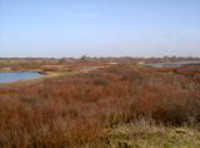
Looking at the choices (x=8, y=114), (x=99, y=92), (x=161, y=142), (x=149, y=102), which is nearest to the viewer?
(x=161, y=142)

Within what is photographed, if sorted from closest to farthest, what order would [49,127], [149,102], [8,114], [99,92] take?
[49,127] < [8,114] < [149,102] < [99,92]

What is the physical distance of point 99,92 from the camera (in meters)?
10.6

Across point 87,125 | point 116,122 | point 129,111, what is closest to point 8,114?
point 87,125

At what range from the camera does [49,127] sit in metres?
4.80

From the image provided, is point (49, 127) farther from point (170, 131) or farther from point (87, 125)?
point (170, 131)

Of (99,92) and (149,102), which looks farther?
(99,92)

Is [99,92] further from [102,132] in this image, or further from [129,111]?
[102,132]

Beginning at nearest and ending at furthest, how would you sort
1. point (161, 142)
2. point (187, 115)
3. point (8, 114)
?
point (161, 142)
point (187, 115)
point (8, 114)

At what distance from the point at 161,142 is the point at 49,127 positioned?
2882 millimetres

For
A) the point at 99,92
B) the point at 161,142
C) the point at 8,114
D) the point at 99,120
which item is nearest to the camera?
the point at 161,142

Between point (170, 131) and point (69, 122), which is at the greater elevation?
point (69, 122)

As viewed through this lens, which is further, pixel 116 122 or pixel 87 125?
pixel 116 122

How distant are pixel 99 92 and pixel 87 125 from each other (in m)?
5.72

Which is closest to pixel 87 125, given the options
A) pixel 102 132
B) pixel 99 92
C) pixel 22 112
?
pixel 102 132
